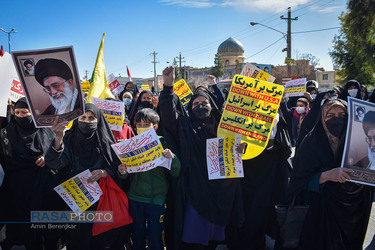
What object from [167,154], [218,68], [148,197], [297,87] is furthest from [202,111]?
[218,68]

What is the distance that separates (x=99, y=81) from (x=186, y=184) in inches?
83.0

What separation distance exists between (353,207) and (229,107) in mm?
1415

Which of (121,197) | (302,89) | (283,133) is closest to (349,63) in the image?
(302,89)

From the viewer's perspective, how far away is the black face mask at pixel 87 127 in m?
2.91

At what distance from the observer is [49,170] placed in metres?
3.40

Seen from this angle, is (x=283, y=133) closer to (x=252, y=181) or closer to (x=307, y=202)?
(x=252, y=181)

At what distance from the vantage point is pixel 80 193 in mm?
2982

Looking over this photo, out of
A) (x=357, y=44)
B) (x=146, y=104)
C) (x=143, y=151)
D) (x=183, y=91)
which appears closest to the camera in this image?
Answer: (x=143, y=151)

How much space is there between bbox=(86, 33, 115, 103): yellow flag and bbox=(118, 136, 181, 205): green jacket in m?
1.70

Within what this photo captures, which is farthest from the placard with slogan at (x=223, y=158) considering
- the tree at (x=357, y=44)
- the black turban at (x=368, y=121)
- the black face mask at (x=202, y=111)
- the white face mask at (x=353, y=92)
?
the tree at (x=357, y=44)

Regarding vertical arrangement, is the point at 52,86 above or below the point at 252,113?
above

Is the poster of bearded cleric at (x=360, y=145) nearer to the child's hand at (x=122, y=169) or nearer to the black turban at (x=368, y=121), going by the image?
the black turban at (x=368, y=121)

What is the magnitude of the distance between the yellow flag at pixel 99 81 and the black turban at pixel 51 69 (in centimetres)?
163

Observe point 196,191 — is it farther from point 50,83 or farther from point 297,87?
point 297,87
